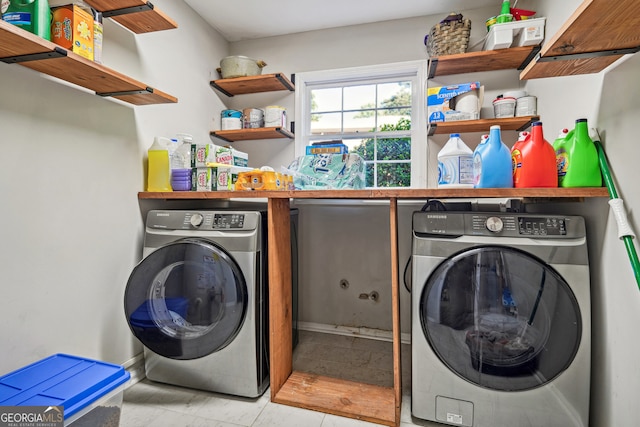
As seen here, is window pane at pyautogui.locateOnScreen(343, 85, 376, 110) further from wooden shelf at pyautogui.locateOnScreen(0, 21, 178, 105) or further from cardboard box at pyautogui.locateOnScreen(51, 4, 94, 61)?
cardboard box at pyautogui.locateOnScreen(51, 4, 94, 61)

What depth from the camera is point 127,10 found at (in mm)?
1475

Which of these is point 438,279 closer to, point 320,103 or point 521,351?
point 521,351

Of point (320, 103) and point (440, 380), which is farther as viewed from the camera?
point (320, 103)

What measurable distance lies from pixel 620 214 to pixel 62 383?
1969mm

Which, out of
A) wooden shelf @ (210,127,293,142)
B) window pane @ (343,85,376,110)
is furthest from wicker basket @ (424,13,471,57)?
wooden shelf @ (210,127,293,142)

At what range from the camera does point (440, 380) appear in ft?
4.37

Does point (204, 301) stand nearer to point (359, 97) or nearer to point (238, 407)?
point (238, 407)

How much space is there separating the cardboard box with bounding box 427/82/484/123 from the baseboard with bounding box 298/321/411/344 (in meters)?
1.60

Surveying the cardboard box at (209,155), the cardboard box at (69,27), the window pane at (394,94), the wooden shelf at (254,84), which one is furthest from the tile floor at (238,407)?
the wooden shelf at (254,84)

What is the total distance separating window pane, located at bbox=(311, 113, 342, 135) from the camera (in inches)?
101

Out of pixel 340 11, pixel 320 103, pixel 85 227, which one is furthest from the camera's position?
pixel 320 103

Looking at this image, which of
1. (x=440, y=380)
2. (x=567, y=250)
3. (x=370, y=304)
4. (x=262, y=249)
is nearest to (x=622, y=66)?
(x=567, y=250)

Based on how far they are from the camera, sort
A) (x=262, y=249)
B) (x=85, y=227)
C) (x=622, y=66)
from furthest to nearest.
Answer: (x=262, y=249)
(x=85, y=227)
(x=622, y=66)

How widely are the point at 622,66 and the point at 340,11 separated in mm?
1758
